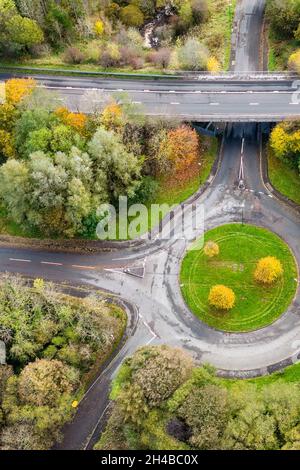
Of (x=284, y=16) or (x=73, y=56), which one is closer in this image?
(x=284, y=16)

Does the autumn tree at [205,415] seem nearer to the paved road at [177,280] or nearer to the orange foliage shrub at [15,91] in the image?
the paved road at [177,280]

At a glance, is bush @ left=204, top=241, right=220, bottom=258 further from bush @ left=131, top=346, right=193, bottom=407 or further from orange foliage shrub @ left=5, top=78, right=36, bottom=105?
orange foliage shrub @ left=5, top=78, right=36, bottom=105

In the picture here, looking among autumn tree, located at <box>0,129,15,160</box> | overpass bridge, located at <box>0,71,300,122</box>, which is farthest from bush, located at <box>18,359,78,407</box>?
overpass bridge, located at <box>0,71,300,122</box>

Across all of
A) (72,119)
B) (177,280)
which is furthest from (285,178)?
(72,119)

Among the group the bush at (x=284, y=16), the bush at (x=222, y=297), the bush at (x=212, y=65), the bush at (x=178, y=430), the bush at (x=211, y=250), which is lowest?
the bush at (x=178, y=430)

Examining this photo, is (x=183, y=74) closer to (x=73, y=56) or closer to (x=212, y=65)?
(x=212, y=65)

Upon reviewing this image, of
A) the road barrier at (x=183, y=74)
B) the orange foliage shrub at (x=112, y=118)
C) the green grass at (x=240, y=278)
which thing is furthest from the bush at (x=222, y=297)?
the road barrier at (x=183, y=74)
